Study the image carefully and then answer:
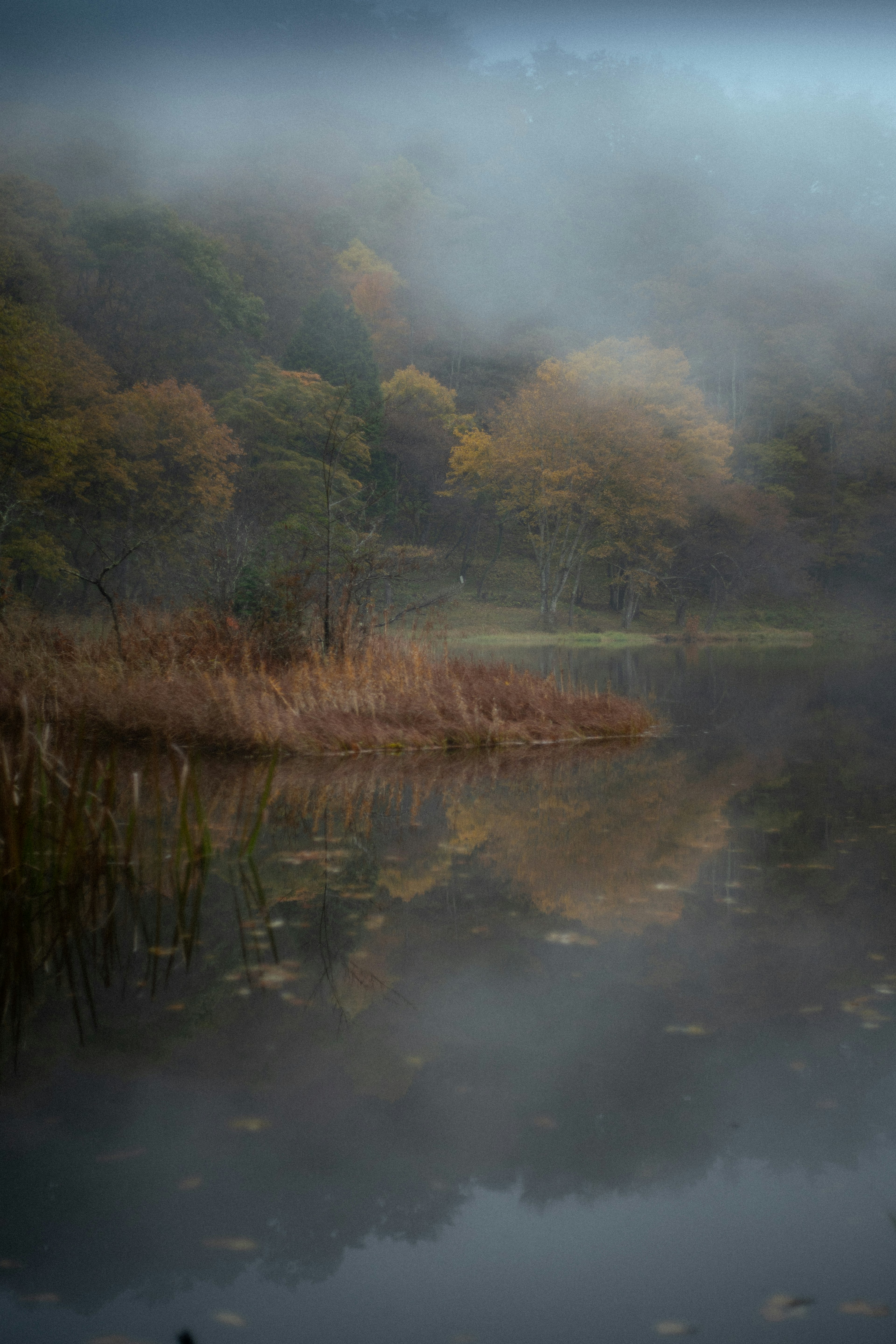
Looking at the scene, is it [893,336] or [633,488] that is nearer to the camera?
[633,488]

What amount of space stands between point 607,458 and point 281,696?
1421 inches

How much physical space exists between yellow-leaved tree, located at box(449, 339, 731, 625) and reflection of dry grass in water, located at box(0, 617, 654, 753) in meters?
31.4

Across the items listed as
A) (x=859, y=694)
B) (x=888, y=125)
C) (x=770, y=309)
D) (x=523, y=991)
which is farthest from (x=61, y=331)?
(x=888, y=125)

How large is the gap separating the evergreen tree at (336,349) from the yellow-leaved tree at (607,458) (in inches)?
226

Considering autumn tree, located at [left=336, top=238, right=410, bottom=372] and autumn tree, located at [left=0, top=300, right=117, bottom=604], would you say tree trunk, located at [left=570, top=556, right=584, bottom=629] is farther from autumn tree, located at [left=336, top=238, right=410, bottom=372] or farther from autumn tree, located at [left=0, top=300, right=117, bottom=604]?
autumn tree, located at [left=336, top=238, right=410, bottom=372]

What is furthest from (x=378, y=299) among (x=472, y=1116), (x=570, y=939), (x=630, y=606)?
(x=472, y=1116)

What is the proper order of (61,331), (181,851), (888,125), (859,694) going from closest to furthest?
1. (181,851)
2. (859,694)
3. (61,331)
4. (888,125)

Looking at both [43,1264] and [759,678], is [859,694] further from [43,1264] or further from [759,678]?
[43,1264]

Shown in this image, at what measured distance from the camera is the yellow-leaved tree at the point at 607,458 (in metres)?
44.0

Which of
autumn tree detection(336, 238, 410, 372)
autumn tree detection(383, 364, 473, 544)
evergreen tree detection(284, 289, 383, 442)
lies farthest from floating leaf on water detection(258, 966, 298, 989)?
autumn tree detection(336, 238, 410, 372)

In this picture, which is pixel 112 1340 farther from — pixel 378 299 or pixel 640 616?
pixel 378 299

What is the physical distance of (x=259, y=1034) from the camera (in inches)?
139

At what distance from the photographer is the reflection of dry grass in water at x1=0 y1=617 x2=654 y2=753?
1016 centimetres

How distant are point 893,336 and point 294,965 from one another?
6778 cm
